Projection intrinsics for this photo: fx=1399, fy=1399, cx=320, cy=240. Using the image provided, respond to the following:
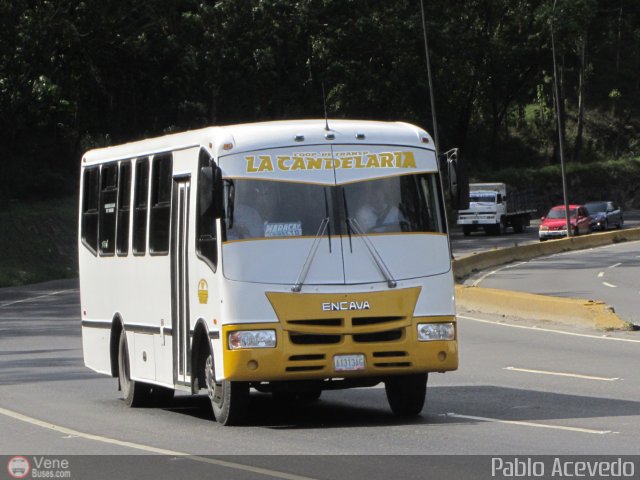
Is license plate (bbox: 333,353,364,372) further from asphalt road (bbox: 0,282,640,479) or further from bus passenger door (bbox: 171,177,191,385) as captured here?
bus passenger door (bbox: 171,177,191,385)

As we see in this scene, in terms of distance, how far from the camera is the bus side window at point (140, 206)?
15461 mm

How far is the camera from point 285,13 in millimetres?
65125

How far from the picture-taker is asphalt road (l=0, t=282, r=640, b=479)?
10383mm

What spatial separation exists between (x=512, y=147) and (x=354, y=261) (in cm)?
8429

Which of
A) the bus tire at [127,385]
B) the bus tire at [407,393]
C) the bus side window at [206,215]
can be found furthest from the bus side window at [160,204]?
the bus tire at [407,393]

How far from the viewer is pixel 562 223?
65.3m

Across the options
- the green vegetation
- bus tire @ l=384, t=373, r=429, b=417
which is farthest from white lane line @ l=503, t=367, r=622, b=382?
the green vegetation

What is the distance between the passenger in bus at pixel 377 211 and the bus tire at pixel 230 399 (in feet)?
6.24

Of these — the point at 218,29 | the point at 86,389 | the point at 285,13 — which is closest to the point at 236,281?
the point at 86,389

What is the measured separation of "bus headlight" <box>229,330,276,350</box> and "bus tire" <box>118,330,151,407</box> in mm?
3576

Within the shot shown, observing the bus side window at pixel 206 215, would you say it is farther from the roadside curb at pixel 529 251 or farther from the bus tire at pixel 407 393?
the roadside curb at pixel 529 251

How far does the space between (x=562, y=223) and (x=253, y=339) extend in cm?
5409
